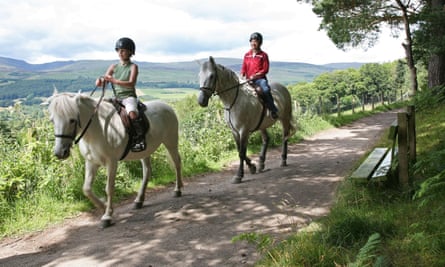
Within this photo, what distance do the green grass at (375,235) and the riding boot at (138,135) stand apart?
273 cm

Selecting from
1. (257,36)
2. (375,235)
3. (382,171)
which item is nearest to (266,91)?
(257,36)

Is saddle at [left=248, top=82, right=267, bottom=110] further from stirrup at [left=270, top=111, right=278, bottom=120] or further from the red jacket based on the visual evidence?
stirrup at [left=270, top=111, right=278, bottom=120]

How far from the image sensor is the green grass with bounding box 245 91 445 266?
3.18 m

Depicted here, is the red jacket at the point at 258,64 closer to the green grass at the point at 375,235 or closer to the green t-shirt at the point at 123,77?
the green t-shirt at the point at 123,77

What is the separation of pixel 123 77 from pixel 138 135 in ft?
3.07

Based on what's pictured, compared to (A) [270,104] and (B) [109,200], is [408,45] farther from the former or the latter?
(B) [109,200]

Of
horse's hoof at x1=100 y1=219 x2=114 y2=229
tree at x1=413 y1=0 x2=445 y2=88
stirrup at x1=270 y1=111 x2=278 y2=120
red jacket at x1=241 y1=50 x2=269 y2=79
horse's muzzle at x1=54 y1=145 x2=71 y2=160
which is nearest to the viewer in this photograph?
horse's muzzle at x1=54 y1=145 x2=71 y2=160

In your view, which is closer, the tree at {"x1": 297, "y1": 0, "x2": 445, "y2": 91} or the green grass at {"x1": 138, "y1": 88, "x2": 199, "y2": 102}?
the green grass at {"x1": 138, "y1": 88, "x2": 199, "y2": 102}

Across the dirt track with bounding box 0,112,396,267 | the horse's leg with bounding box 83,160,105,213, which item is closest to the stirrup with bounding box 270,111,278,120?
the dirt track with bounding box 0,112,396,267

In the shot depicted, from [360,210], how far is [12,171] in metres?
5.50

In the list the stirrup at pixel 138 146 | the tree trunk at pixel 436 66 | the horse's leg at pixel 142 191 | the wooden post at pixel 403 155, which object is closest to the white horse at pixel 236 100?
the horse's leg at pixel 142 191

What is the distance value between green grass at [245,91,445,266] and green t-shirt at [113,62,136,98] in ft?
10.4

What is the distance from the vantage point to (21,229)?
5.36 metres

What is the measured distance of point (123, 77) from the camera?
221 inches
